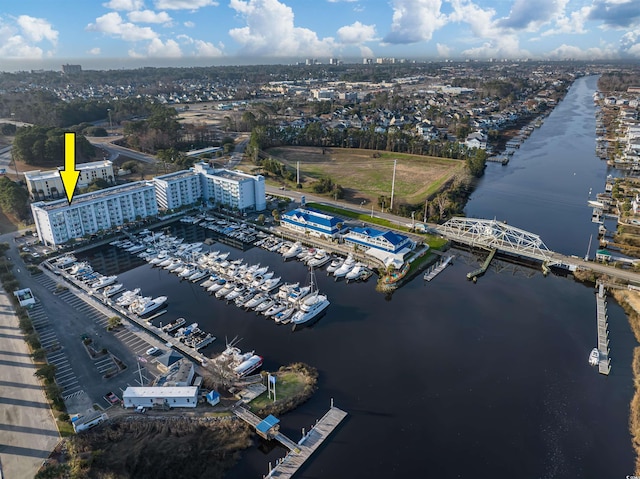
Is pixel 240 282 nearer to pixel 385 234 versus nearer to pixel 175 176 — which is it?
pixel 385 234

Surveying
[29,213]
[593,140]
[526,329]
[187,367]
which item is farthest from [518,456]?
[593,140]

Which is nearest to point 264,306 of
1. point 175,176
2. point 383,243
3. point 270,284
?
point 270,284

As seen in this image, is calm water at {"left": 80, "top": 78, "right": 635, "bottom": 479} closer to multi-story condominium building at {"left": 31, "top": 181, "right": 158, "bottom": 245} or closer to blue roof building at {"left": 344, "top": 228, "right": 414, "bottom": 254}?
multi-story condominium building at {"left": 31, "top": 181, "right": 158, "bottom": 245}

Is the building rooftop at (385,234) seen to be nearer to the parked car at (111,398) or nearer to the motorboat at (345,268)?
the motorboat at (345,268)

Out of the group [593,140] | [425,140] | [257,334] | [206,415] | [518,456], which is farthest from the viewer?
[593,140]

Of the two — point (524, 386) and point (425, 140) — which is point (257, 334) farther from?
point (425, 140)

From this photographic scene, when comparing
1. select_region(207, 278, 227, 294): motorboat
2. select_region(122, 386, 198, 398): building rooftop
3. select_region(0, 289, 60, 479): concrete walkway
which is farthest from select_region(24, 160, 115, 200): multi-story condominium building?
select_region(122, 386, 198, 398): building rooftop
